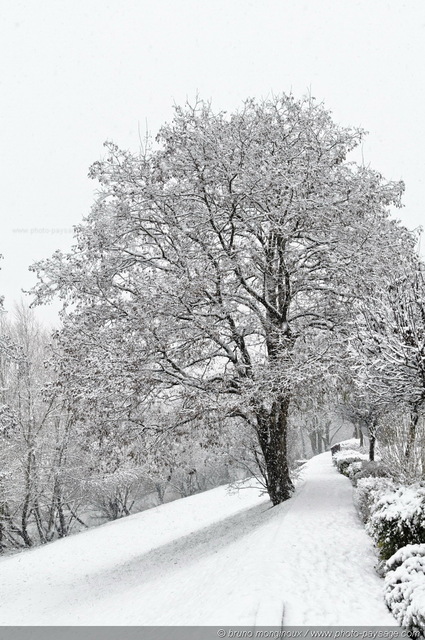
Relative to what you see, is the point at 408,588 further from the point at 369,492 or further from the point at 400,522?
the point at 369,492

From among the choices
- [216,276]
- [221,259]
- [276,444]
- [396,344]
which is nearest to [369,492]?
[276,444]

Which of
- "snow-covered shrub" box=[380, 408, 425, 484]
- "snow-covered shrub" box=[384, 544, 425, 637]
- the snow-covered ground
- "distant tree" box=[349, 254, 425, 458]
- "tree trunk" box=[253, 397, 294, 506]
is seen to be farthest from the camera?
"tree trunk" box=[253, 397, 294, 506]

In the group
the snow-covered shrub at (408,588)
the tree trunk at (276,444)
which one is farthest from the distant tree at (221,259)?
the snow-covered shrub at (408,588)

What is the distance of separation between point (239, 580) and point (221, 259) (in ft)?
22.6

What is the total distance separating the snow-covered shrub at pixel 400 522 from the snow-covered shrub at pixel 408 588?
38cm

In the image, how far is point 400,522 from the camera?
6.84 m

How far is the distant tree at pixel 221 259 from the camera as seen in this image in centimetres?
1046

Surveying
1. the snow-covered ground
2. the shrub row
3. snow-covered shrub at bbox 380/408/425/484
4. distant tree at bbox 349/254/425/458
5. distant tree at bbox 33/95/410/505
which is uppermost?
distant tree at bbox 33/95/410/505

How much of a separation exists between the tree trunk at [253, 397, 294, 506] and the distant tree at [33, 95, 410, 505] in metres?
0.04

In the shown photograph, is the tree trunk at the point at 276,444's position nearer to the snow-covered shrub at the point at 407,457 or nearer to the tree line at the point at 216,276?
the tree line at the point at 216,276

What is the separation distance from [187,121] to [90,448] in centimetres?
814

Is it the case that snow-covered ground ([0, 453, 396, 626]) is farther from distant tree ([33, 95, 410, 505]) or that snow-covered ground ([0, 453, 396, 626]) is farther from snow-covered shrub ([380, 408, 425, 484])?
distant tree ([33, 95, 410, 505])

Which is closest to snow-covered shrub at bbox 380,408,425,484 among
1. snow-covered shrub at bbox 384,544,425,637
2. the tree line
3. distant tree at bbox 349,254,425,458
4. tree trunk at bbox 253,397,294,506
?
the tree line

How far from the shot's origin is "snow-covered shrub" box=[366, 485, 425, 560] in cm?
669
